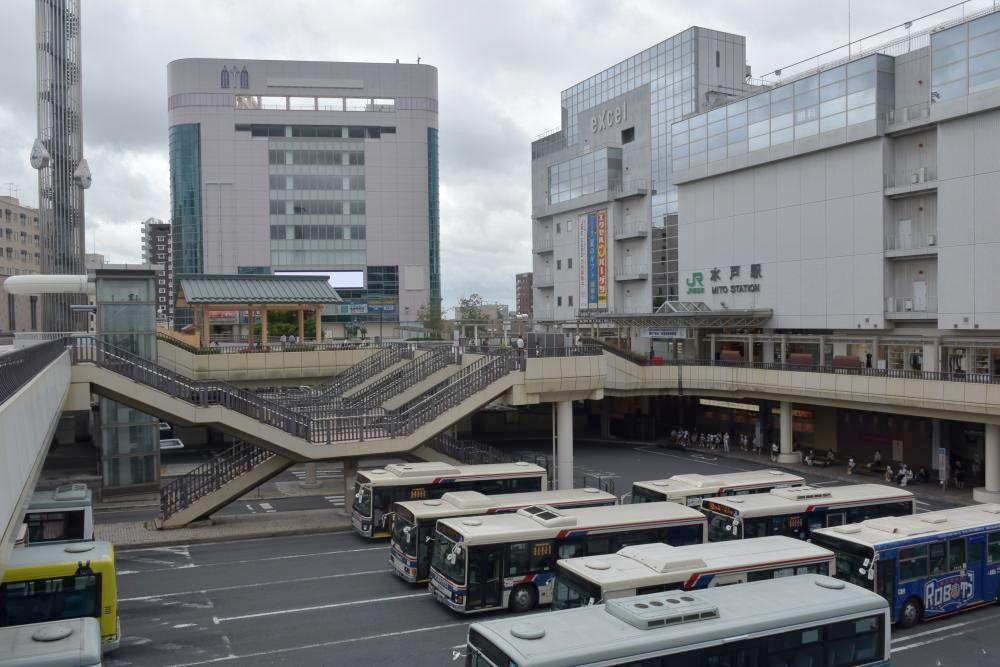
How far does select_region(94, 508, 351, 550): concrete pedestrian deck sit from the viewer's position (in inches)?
1072

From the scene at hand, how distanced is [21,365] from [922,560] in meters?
19.8

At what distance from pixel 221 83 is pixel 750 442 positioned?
84262 mm

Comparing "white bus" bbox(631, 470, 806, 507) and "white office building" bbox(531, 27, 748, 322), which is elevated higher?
"white office building" bbox(531, 27, 748, 322)

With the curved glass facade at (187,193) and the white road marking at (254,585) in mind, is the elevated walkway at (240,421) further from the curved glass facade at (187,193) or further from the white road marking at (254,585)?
the curved glass facade at (187,193)

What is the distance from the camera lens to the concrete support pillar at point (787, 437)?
45.9 meters

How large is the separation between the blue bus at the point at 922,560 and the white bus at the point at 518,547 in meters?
4.49

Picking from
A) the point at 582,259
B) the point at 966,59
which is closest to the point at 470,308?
the point at 582,259

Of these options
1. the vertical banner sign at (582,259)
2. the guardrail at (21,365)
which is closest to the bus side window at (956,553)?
the guardrail at (21,365)

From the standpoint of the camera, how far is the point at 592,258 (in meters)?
67.2

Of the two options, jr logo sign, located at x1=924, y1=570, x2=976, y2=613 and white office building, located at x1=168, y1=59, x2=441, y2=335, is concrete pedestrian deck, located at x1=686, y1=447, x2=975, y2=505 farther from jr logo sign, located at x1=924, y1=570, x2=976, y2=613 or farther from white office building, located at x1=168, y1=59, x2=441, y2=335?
white office building, located at x1=168, y1=59, x2=441, y2=335

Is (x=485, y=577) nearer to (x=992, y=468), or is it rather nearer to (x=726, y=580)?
(x=726, y=580)

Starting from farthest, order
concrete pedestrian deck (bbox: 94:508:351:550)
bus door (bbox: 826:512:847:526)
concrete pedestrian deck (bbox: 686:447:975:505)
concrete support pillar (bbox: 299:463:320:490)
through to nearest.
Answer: concrete support pillar (bbox: 299:463:320:490) < concrete pedestrian deck (bbox: 686:447:975:505) < concrete pedestrian deck (bbox: 94:508:351:550) < bus door (bbox: 826:512:847:526)

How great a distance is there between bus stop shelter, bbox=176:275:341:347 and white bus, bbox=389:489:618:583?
28.6 meters

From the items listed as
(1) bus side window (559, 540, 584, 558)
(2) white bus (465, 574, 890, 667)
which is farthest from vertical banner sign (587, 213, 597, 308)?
(2) white bus (465, 574, 890, 667)
